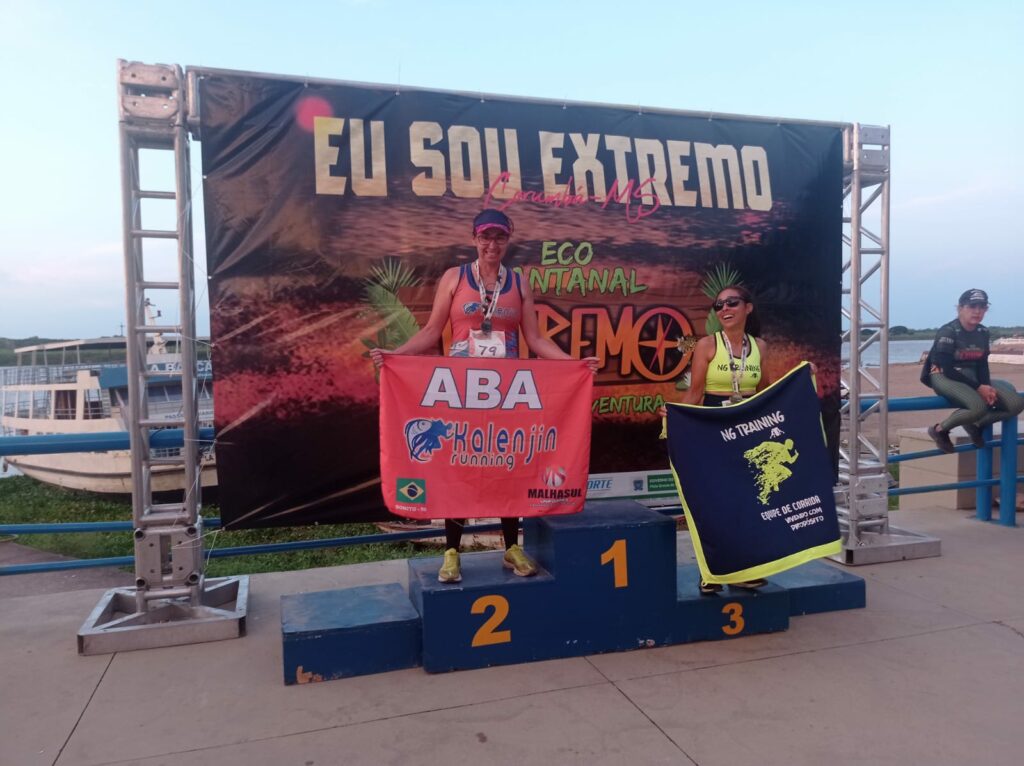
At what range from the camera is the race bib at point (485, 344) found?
157 inches

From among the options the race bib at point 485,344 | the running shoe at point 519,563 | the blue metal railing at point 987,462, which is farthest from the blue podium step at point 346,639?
the blue metal railing at point 987,462

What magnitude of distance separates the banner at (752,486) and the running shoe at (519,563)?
A: 0.89 meters

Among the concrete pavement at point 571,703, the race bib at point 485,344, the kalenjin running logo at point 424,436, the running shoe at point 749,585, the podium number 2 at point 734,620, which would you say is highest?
the race bib at point 485,344

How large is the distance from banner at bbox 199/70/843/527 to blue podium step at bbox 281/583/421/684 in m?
1.10

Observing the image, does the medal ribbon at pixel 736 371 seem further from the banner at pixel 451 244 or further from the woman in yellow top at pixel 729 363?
the banner at pixel 451 244

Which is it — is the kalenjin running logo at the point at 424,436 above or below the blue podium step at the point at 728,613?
above

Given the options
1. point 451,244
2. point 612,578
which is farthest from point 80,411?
point 612,578

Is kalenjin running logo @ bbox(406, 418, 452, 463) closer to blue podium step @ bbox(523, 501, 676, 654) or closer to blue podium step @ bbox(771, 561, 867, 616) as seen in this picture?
blue podium step @ bbox(523, 501, 676, 654)

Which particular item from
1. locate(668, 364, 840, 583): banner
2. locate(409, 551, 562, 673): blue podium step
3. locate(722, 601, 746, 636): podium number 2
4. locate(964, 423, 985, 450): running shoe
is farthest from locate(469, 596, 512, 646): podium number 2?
locate(964, 423, 985, 450): running shoe

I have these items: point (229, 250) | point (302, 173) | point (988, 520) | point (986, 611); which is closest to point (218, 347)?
point (229, 250)

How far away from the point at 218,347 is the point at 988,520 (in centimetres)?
681

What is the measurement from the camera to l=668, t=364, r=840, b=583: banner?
3914 millimetres

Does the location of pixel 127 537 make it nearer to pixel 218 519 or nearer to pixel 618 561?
pixel 218 519

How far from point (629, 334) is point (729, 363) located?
1.27 metres
